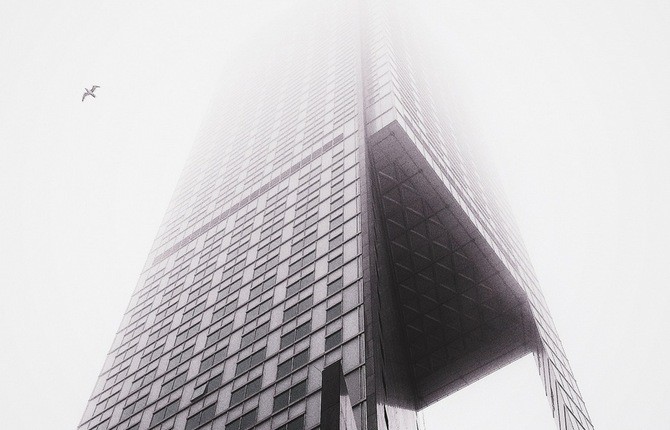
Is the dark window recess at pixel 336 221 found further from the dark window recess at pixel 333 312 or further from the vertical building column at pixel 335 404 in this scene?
the vertical building column at pixel 335 404

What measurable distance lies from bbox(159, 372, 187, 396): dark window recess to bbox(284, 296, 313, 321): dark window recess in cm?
799

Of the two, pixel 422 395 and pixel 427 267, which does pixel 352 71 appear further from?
pixel 422 395

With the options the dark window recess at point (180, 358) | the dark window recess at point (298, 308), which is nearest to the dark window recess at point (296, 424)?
the dark window recess at point (298, 308)

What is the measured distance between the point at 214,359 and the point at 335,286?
29.6 feet

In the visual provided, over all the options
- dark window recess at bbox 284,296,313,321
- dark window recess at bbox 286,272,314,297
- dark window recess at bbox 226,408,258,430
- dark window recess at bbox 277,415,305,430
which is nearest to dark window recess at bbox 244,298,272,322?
dark window recess at bbox 286,272,314,297

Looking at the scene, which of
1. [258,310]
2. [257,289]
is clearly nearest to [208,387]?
[258,310]

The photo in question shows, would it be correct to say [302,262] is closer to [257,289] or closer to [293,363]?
[257,289]

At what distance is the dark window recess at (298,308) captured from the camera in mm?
33688

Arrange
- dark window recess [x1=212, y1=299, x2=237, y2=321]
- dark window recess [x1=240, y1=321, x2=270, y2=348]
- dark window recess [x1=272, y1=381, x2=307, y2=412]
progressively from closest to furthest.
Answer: dark window recess [x1=272, y1=381, x2=307, y2=412], dark window recess [x1=240, y1=321, x2=270, y2=348], dark window recess [x1=212, y1=299, x2=237, y2=321]

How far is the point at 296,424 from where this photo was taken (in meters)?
26.4

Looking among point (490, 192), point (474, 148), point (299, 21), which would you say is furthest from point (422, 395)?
point (299, 21)

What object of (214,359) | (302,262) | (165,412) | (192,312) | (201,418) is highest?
(192,312)

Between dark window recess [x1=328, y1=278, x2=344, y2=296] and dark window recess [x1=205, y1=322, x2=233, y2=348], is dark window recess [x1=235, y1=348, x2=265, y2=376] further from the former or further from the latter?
dark window recess [x1=328, y1=278, x2=344, y2=296]

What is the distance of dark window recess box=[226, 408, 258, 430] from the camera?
28750 mm
